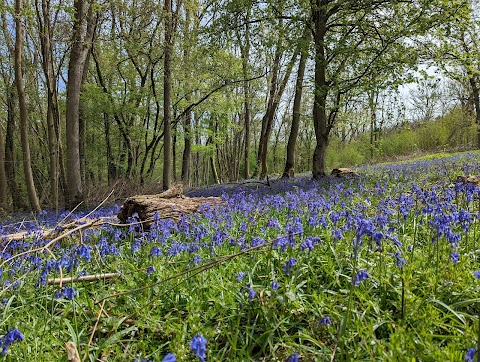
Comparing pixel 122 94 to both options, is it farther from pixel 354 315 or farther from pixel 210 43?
pixel 354 315

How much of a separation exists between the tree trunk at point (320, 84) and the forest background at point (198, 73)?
0.05 metres

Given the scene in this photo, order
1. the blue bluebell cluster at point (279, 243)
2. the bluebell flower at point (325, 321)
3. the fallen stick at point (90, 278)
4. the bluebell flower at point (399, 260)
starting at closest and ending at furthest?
1. the bluebell flower at point (325, 321)
2. the bluebell flower at point (399, 260)
3. the blue bluebell cluster at point (279, 243)
4. the fallen stick at point (90, 278)

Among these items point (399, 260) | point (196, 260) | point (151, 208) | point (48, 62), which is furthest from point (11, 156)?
point (399, 260)

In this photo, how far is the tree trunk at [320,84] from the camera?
398 inches

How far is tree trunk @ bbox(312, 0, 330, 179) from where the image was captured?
33.2 ft

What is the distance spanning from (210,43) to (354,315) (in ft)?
37.7

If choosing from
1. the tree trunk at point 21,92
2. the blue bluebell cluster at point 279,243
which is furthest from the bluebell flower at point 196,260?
the tree trunk at point 21,92

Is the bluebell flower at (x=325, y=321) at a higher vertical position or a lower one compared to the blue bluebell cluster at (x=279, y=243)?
lower

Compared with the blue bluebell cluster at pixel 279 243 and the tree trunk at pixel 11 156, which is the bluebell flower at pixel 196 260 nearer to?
the blue bluebell cluster at pixel 279 243

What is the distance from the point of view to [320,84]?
10.5 m

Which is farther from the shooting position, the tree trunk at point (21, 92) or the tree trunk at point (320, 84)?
the tree trunk at point (21, 92)

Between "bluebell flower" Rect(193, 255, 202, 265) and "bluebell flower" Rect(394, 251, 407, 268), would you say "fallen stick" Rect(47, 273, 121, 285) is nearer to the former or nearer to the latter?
"bluebell flower" Rect(193, 255, 202, 265)

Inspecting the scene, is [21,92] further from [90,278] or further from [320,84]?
[90,278]

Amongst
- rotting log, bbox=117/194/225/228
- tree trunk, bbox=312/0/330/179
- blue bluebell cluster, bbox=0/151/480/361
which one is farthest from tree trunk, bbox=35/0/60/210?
tree trunk, bbox=312/0/330/179
